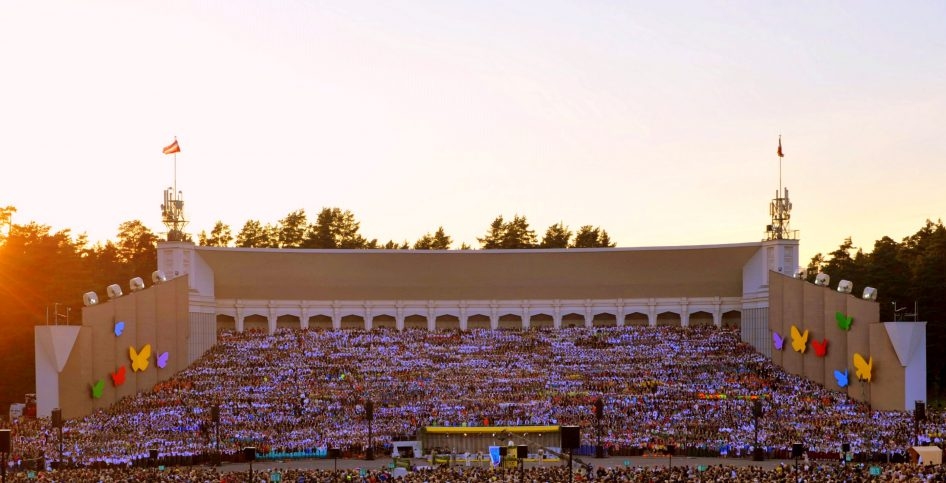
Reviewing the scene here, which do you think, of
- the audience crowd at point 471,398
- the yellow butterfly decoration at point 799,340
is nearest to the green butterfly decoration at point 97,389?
the audience crowd at point 471,398

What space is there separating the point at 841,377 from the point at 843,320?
327 centimetres

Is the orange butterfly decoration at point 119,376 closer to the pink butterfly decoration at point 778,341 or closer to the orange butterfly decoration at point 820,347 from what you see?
the pink butterfly decoration at point 778,341

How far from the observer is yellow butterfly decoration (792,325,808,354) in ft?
231

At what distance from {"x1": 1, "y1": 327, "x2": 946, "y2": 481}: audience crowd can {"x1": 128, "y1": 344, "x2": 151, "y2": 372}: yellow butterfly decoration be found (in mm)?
2026

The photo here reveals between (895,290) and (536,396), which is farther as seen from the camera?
(895,290)

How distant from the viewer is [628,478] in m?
32.2

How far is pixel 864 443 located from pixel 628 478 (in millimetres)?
25311

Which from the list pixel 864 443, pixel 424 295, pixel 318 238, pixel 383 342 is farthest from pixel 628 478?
pixel 318 238

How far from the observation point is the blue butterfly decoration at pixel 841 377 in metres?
65.8

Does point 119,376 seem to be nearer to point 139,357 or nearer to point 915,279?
point 139,357

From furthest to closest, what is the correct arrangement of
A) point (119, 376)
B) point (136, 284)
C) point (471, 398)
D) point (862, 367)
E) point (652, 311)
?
1. point (652, 311)
2. point (136, 284)
3. point (119, 376)
4. point (471, 398)
5. point (862, 367)

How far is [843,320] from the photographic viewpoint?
66.2m

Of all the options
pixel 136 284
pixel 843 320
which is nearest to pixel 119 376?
pixel 136 284

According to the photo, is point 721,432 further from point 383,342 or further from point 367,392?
point 383,342
